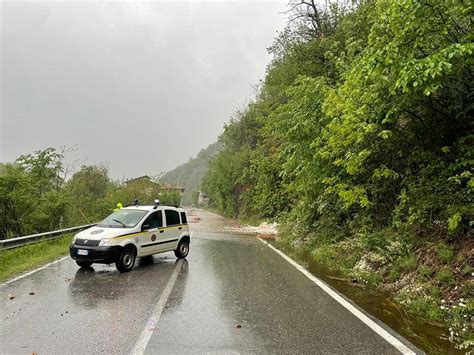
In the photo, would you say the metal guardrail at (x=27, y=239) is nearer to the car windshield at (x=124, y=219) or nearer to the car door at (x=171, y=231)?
the car windshield at (x=124, y=219)

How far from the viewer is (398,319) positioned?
6.14 metres

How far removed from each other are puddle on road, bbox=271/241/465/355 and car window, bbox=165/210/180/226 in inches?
203

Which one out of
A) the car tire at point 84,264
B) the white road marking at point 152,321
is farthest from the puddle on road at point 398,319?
the car tire at point 84,264

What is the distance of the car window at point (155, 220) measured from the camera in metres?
11.3

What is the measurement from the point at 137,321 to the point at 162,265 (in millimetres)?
5510

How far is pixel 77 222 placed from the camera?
24266mm

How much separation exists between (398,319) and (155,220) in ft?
24.7

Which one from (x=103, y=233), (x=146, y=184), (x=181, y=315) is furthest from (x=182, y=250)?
(x=146, y=184)

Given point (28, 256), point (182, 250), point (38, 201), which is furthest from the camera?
point (38, 201)

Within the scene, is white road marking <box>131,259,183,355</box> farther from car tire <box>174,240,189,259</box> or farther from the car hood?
car tire <box>174,240,189,259</box>

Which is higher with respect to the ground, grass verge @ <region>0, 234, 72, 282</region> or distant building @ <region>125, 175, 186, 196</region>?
distant building @ <region>125, 175, 186, 196</region>

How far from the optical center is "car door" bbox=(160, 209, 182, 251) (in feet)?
39.1

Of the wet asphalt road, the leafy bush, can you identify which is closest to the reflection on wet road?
the wet asphalt road

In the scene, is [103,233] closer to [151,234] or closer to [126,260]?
[126,260]
